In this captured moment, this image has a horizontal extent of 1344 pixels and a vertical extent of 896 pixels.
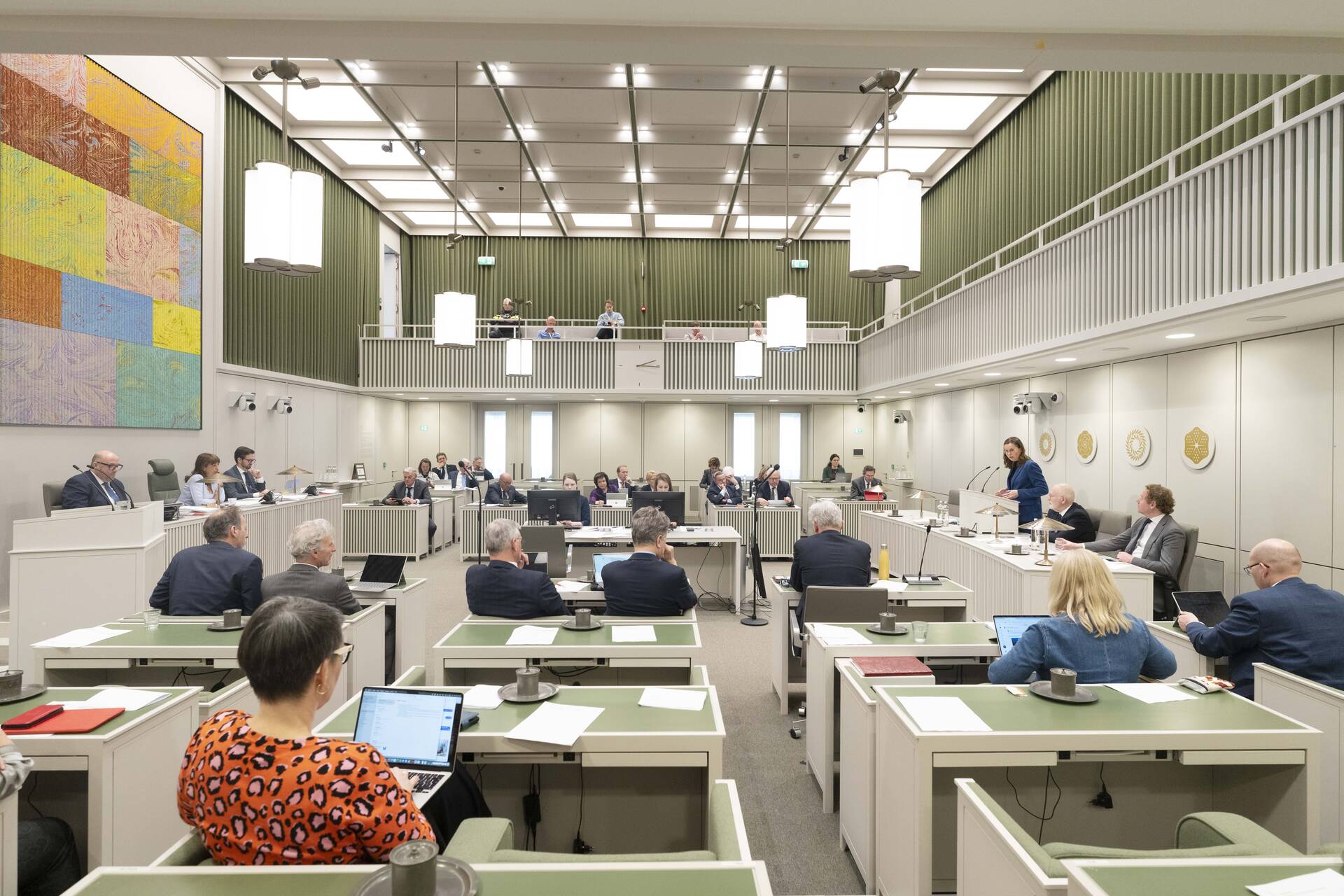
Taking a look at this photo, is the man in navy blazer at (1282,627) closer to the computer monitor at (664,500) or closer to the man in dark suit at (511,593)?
the man in dark suit at (511,593)

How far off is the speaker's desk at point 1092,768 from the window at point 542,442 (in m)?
14.8

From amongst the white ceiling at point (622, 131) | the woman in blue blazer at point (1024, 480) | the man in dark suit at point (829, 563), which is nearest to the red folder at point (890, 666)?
the man in dark suit at point (829, 563)

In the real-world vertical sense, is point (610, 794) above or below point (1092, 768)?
below

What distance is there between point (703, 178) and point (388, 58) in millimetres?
12098

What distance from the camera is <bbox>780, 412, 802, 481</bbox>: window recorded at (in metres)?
17.4

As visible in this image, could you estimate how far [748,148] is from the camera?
39.6 feet

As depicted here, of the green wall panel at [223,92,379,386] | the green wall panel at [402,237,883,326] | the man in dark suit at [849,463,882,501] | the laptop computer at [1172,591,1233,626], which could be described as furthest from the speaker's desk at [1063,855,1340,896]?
the green wall panel at [402,237,883,326]

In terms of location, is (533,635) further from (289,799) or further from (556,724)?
(289,799)

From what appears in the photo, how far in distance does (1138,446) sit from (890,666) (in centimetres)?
640

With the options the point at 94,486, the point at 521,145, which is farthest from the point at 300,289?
the point at 94,486

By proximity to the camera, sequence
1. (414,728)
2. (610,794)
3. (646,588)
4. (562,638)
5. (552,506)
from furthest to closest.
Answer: (552,506) < (646,588) < (562,638) < (610,794) < (414,728)

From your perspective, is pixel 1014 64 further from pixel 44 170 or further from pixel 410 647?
pixel 44 170

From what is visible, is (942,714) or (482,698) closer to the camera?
(942,714)

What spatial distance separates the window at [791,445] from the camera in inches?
687
